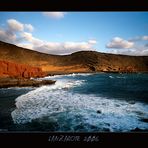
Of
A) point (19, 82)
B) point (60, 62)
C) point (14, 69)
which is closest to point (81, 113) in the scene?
point (60, 62)

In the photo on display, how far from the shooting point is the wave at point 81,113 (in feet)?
9.52

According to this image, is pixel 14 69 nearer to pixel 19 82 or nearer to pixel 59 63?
pixel 19 82

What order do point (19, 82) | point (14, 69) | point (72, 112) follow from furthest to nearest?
point (19, 82), point (14, 69), point (72, 112)

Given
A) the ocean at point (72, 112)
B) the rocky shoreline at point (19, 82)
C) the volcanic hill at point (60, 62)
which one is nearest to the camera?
the ocean at point (72, 112)

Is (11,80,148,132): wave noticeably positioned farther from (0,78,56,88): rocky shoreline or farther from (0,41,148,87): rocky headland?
(0,41,148,87): rocky headland

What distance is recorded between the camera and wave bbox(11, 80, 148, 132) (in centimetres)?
290

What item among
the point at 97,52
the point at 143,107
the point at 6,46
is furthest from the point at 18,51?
the point at 143,107

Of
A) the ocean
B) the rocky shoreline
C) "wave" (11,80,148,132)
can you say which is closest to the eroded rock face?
the rocky shoreline

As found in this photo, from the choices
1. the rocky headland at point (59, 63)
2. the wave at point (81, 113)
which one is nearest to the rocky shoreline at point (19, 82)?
the rocky headland at point (59, 63)

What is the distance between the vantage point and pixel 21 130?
2797 millimetres

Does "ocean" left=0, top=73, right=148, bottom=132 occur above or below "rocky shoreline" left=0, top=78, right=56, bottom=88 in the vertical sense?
below

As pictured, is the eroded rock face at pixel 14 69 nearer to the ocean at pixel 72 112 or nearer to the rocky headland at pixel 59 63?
the rocky headland at pixel 59 63

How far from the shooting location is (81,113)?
10.2 feet
